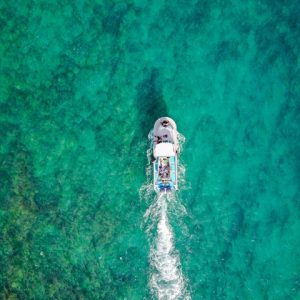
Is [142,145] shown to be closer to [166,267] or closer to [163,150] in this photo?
[163,150]

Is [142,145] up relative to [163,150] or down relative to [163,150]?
up

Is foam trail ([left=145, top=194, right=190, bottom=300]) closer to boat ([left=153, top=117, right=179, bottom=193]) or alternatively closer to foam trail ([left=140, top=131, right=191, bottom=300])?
foam trail ([left=140, top=131, right=191, bottom=300])

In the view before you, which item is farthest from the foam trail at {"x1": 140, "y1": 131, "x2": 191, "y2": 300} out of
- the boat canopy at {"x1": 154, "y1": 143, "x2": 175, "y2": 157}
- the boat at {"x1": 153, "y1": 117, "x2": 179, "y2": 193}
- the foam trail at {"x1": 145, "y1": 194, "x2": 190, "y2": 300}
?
the boat canopy at {"x1": 154, "y1": 143, "x2": 175, "y2": 157}

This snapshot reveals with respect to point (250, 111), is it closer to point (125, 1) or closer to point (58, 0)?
point (125, 1)

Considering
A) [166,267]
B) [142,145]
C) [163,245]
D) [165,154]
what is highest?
[142,145]

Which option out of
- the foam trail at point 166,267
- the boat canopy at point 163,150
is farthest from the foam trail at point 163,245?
the boat canopy at point 163,150

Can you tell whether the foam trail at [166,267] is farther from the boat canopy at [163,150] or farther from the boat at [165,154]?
the boat canopy at [163,150]

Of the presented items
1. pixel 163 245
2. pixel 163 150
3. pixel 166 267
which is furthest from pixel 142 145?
pixel 166 267
